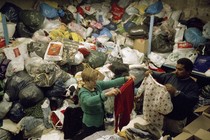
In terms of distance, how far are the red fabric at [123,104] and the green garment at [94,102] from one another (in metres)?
0.14

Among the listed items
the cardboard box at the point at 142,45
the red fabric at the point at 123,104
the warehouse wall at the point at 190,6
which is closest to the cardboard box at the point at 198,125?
the red fabric at the point at 123,104

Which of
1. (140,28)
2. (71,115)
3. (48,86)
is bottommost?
Result: (71,115)

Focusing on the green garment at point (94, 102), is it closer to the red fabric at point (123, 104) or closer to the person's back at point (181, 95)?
the red fabric at point (123, 104)

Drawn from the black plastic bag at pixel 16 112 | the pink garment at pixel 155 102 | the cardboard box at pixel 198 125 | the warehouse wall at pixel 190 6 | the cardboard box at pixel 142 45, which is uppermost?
the warehouse wall at pixel 190 6

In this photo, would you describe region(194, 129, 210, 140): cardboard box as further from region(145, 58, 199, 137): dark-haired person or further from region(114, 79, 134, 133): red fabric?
region(114, 79, 134, 133): red fabric

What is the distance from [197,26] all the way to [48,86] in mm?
2591

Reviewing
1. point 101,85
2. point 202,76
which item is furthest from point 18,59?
point 202,76

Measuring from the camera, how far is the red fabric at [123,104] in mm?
2158

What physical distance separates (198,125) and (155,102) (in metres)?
0.59

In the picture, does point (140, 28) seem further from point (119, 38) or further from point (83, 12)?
point (83, 12)

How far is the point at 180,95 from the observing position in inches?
94.7

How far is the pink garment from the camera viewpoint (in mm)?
2323

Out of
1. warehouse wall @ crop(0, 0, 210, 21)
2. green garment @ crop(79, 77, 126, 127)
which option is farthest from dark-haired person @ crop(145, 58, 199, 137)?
warehouse wall @ crop(0, 0, 210, 21)

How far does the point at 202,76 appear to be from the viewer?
3.54m
